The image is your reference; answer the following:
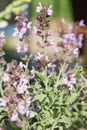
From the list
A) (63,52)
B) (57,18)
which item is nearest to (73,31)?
(63,52)

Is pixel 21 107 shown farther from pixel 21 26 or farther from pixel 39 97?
pixel 21 26

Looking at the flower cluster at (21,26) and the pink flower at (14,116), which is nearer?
the pink flower at (14,116)

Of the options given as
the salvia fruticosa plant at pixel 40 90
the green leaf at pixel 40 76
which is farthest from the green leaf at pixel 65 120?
the green leaf at pixel 40 76

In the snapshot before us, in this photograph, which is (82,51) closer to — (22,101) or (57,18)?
(57,18)


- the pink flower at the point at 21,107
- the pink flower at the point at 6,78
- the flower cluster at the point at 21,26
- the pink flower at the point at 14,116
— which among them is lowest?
the pink flower at the point at 14,116

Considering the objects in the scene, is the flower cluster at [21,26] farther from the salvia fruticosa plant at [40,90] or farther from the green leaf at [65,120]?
the green leaf at [65,120]

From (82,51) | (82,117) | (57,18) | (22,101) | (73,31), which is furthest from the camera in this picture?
(82,51)

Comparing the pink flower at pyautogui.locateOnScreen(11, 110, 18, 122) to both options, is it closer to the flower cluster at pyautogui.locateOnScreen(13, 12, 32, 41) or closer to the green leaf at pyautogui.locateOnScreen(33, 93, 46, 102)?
the green leaf at pyautogui.locateOnScreen(33, 93, 46, 102)

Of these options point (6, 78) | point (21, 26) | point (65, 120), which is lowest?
point (65, 120)

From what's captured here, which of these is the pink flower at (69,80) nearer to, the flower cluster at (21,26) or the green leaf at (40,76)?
the green leaf at (40,76)

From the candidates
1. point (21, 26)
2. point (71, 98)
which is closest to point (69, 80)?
point (71, 98)

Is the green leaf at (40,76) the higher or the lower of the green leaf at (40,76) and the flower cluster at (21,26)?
the lower
